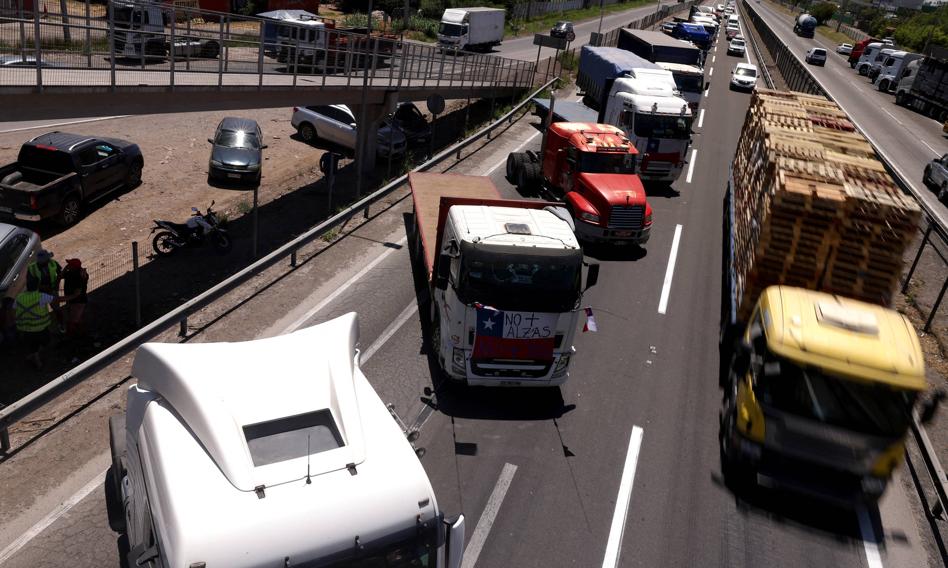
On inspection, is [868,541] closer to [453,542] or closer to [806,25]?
[453,542]

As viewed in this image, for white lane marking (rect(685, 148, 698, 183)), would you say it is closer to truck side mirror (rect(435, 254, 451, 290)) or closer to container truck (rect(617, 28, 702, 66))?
container truck (rect(617, 28, 702, 66))

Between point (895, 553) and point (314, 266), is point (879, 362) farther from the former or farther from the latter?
point (314, 266)

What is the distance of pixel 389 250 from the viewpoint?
663 inches

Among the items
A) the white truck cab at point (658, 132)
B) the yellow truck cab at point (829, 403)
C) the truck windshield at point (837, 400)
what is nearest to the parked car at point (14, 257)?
the yellow truck cab at point (829, 403)

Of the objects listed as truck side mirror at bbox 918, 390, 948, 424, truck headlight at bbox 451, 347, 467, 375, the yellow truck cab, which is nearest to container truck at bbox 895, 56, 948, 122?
the yellow truck cab

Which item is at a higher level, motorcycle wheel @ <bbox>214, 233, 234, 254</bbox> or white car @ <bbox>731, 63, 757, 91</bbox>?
white car @ <bbox>731, 63, 757, 91</bbox>

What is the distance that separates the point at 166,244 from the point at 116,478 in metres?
10.8

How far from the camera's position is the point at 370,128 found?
24.2 meters

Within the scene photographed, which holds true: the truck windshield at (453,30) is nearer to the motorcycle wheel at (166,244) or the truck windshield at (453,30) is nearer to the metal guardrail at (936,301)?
the metal guardrail at (936,301)

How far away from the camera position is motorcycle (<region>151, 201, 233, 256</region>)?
17078 millimetres

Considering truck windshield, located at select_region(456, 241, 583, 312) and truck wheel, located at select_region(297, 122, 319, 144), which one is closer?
truck windshield, located at select_region(456, 241, 583, 312)

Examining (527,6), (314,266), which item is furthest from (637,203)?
(527,6)

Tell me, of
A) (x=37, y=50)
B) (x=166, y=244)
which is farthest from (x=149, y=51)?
(x=166, y=244)

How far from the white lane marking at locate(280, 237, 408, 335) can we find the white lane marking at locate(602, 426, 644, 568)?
610 centimetres
